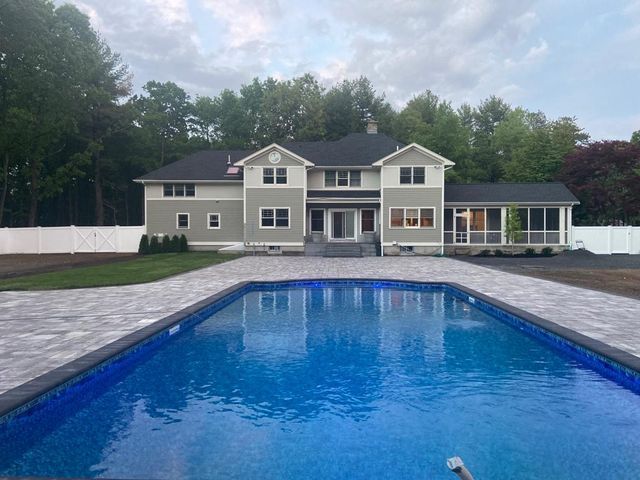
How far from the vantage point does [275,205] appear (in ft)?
95.9

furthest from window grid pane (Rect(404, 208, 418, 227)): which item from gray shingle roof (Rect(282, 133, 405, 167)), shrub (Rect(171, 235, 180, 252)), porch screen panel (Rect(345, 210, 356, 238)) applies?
shrub (Rect(171, 235, 180, 252))

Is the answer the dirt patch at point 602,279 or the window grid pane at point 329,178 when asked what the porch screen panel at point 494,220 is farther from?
the dirt patch at point 602,279

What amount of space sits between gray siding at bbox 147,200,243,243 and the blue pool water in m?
22.2

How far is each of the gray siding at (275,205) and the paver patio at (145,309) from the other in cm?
1110

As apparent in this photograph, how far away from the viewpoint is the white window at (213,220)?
102 feet

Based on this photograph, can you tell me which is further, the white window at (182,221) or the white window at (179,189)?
the white window at (179,189)

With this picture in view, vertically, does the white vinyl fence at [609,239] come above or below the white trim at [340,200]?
below

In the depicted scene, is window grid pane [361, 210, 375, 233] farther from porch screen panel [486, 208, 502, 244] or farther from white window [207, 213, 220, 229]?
white window [207, 213, 220, 229]

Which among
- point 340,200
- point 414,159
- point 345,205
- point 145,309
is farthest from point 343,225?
point 145,309

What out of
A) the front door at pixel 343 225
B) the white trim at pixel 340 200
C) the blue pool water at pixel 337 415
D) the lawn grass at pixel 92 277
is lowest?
the blue pool water at pixel 337 415

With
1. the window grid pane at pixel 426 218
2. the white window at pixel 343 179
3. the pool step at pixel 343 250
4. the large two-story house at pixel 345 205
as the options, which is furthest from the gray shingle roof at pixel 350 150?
the pool step at pixel 343 250

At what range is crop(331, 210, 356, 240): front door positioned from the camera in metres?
30.6

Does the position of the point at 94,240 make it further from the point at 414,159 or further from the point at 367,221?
the point at 414,159

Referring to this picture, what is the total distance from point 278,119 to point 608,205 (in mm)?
33345
